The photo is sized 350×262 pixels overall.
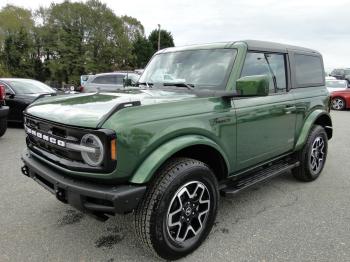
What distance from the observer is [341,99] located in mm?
15305

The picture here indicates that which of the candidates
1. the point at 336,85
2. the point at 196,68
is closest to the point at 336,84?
the point at 336,85

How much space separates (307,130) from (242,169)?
1438mm

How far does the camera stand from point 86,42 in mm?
45438

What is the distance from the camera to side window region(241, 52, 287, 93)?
3.57 m

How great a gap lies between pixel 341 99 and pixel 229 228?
14.1 metres

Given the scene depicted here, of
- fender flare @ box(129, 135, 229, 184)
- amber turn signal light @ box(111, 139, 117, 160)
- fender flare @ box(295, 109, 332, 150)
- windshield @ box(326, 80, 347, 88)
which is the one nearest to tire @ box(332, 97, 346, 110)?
windshield @ box(326, 80, 347, 88)

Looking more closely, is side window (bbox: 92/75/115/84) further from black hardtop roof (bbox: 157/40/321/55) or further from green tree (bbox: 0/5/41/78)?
green tree (bbox: 0/5/41/78)

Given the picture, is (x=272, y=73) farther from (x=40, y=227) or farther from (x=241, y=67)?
(x=40, y=227)

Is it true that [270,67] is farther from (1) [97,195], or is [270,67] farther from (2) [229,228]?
(1) [97,195]

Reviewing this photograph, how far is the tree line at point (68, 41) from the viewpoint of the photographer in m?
42.7

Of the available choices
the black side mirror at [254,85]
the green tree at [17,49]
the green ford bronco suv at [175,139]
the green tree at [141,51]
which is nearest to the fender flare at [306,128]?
the green ford bronco suv at [175,139]

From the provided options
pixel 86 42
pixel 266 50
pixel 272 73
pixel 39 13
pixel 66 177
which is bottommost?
pixel 66 177

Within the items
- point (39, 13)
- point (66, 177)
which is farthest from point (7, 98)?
point (39, 13)

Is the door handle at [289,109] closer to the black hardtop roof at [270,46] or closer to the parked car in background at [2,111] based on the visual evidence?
the black hardtop roof at [270,46]
